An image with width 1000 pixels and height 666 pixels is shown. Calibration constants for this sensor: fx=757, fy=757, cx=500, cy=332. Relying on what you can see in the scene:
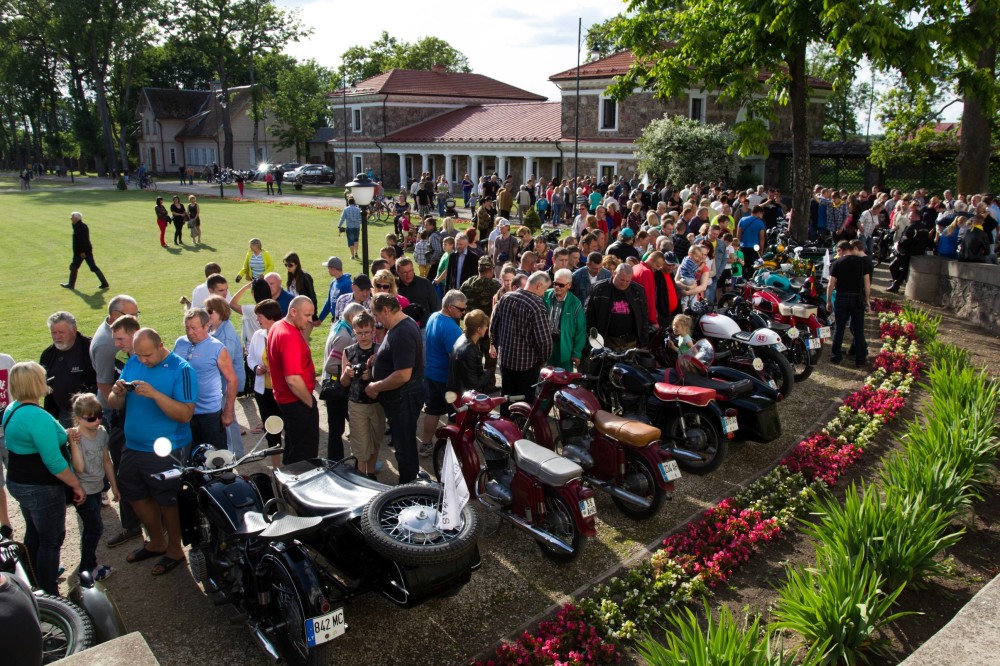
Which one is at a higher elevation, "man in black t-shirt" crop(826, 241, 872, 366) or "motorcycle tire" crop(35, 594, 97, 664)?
"man in black t-shirt" crop(826, 241, 872, 366)

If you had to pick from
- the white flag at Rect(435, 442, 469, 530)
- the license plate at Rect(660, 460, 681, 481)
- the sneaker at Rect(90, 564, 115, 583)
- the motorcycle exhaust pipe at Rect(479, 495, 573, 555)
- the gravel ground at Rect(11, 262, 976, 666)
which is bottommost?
the gravel ground at Rect(11, 262, 976, 666)

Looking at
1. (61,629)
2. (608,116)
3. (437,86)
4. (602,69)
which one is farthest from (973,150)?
(437,86)

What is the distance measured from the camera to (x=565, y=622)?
454 centimetres

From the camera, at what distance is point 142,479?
5.15m

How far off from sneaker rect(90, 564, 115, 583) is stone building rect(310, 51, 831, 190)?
26819 millimetres

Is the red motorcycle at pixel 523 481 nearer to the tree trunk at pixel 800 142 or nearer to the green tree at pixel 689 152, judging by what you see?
the tree trunk at pixel 800 142

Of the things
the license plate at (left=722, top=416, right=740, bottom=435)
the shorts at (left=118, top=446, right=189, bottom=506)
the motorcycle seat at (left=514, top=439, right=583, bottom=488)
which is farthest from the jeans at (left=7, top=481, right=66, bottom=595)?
the license plate at (left=722, top=416, right=740, bottom=435)

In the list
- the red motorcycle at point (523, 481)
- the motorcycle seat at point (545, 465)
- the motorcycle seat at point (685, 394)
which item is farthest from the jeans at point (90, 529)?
the motorcycle seat at point (685, 394)

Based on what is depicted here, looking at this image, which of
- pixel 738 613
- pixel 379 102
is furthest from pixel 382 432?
pixel 379 102

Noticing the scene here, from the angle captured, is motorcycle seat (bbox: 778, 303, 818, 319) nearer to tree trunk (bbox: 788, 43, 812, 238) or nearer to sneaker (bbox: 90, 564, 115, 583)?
tree trunk (bbox: 788, 43, 812, 238)

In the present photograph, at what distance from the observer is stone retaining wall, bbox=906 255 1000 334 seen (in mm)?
12578

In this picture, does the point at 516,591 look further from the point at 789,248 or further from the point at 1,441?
the point at 789,248

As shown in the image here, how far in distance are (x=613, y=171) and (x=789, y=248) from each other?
22139mm

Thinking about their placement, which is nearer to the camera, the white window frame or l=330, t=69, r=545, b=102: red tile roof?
the white window frame
